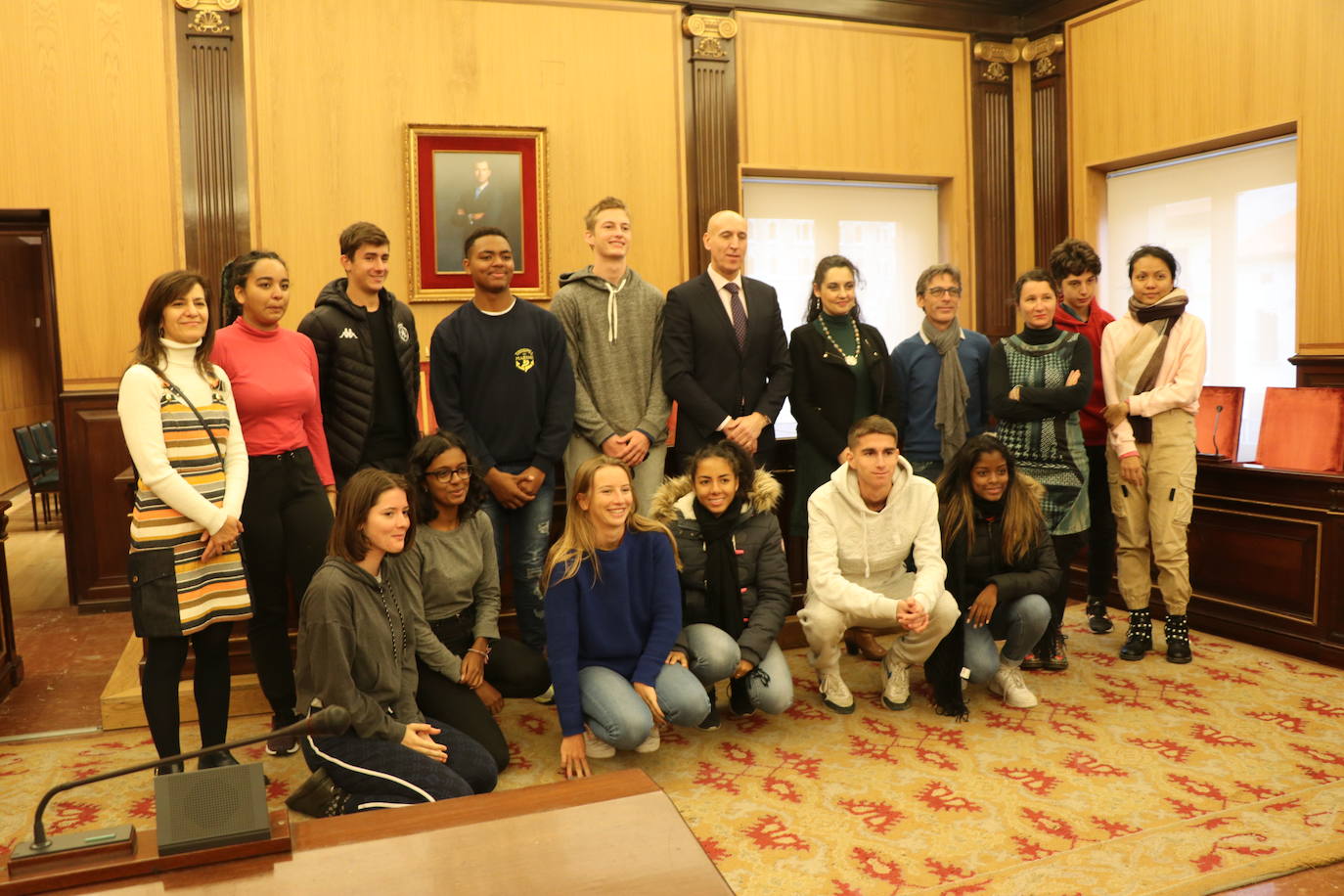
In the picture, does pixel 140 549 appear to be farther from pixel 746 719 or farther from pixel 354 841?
pixel 746 719

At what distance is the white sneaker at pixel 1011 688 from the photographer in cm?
357

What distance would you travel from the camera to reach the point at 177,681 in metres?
2.88

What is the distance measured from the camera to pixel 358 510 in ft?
8.72

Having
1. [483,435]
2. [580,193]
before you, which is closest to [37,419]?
[580,193]

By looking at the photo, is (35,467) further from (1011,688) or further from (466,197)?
(1011,688)

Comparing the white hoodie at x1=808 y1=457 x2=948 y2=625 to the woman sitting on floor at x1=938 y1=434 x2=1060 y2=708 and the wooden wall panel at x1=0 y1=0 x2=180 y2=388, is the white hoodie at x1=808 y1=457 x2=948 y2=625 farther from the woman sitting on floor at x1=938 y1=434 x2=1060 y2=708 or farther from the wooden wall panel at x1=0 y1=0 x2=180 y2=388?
the wooden wall panel at x1=0 y1=0 x2=180 y2=388

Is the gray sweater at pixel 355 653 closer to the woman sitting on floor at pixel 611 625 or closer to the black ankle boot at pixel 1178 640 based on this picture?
the woman sitting on floor at pixel 611 625

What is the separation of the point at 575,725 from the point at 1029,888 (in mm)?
1252

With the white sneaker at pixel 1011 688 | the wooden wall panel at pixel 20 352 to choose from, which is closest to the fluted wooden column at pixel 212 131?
the white sneaker at pixel 1011 688

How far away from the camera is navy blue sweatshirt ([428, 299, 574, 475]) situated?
3523 mm

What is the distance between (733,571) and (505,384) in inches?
37.8

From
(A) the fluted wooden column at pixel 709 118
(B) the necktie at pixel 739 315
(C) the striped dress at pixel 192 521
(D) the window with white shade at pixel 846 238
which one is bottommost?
(C) the striped dress at pixel 192 521

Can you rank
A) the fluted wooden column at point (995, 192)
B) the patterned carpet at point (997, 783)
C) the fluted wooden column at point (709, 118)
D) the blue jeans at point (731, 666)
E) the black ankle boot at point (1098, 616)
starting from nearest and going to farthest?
the patterned carpet at point (997, 783) → the blue jeans at point (731, 666) → the black ankle boot at point (1098, 616) → the fluted wooden column at point (709, 118) → the fluted wooden column at point (995, 192)

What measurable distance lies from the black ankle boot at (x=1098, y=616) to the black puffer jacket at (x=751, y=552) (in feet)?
5.46
